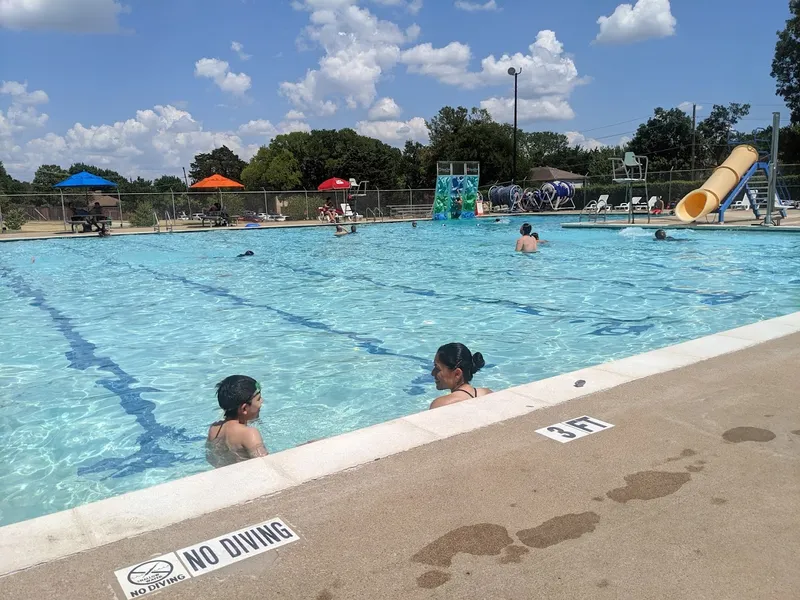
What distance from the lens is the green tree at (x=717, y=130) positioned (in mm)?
61594

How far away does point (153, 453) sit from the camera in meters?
5.07

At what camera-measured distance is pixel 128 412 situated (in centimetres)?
594

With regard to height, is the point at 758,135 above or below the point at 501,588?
above

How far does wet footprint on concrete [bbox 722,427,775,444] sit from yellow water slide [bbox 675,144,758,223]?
19224 millimetres

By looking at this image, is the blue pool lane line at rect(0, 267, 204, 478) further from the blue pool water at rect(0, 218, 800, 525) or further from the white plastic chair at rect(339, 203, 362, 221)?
the white plastic chair at rect(339, 203, 362, 221)

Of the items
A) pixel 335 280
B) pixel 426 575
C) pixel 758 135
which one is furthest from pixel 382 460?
pixel 758 135

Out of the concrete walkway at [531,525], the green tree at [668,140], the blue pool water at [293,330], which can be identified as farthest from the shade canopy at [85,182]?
the green tree at [668,140]

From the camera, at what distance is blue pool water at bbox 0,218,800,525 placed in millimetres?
5363

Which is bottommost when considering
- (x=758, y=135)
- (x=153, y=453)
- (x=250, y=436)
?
(x=153, y=453)

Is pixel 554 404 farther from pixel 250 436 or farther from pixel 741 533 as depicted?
pixel 250 436

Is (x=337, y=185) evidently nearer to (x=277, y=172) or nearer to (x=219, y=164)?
(x=277, y=172)

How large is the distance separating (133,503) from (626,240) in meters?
19.2

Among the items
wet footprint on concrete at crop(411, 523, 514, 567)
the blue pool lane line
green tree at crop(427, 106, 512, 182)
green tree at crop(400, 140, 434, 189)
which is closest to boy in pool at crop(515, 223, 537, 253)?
the blue pool lane line

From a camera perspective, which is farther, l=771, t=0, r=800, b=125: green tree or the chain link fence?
l=771, t=0, r=800, b=125: green tree
